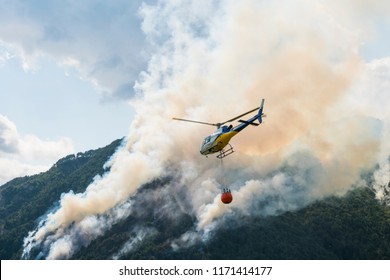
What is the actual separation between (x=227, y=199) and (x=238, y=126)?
13.6 metres
